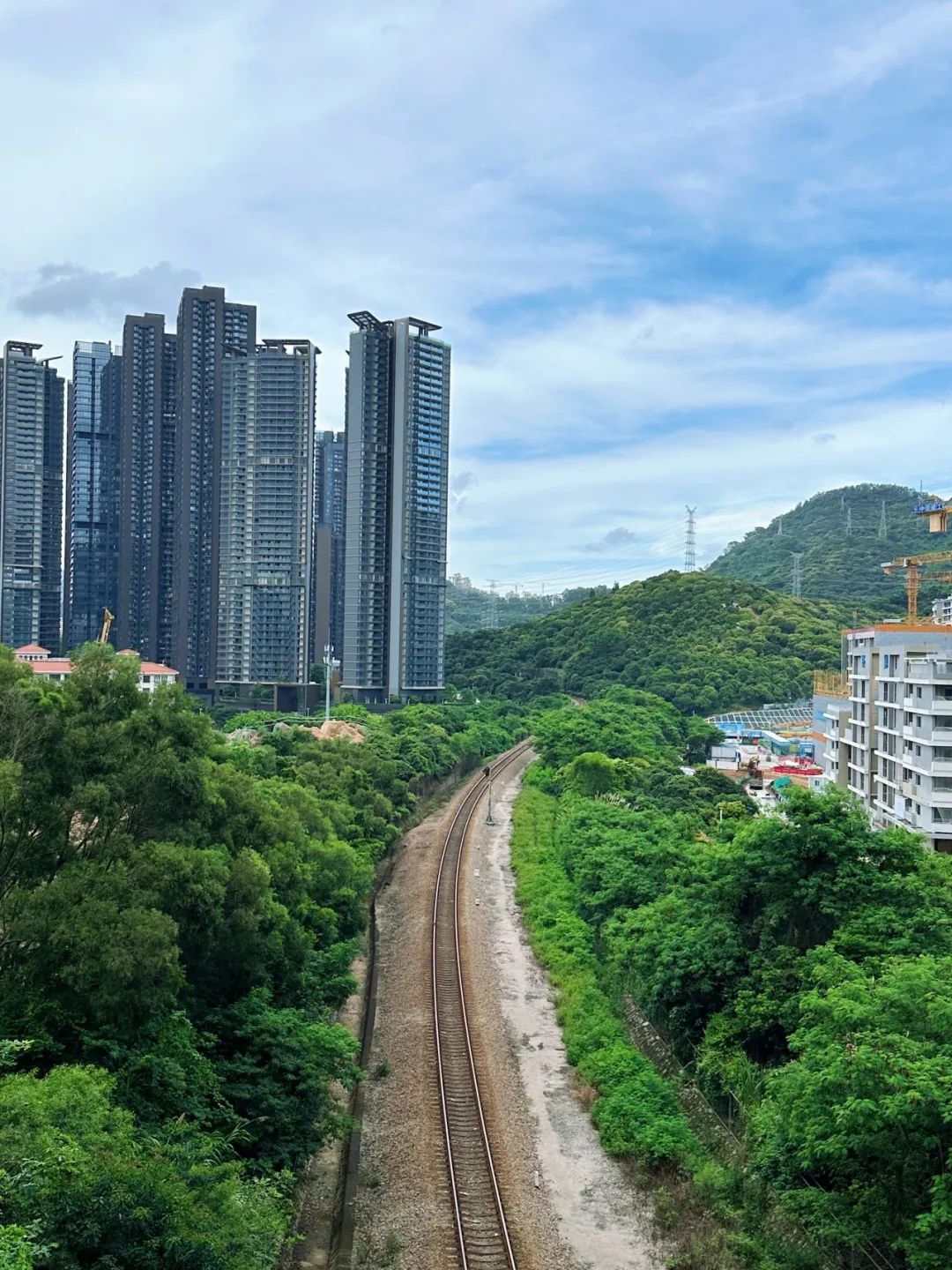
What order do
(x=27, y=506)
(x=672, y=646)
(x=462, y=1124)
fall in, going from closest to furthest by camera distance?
(x=462, y=1124) → (x=27, y=506) → (x=672, y=646)

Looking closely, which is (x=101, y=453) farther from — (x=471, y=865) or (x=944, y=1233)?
(x=944, y=1233)

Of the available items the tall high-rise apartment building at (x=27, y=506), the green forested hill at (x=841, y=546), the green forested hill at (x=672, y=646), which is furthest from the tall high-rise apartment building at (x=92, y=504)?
the green forested hill at (x=841, y=546)

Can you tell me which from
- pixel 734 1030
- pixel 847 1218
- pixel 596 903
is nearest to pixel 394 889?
pixel 596 903

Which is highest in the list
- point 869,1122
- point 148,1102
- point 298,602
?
point 298,602

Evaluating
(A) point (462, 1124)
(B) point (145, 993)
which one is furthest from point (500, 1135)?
(B) point (145, 993)

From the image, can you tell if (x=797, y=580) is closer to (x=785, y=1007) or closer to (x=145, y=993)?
(x=785, y=1007)

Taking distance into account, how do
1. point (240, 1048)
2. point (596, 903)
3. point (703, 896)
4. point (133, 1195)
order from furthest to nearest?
point (596, 903), point (703, 896), point (240, 1048), point (133, 1195)

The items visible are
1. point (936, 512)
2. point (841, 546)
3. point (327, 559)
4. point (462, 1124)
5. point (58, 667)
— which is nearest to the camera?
point (462, 1124)
